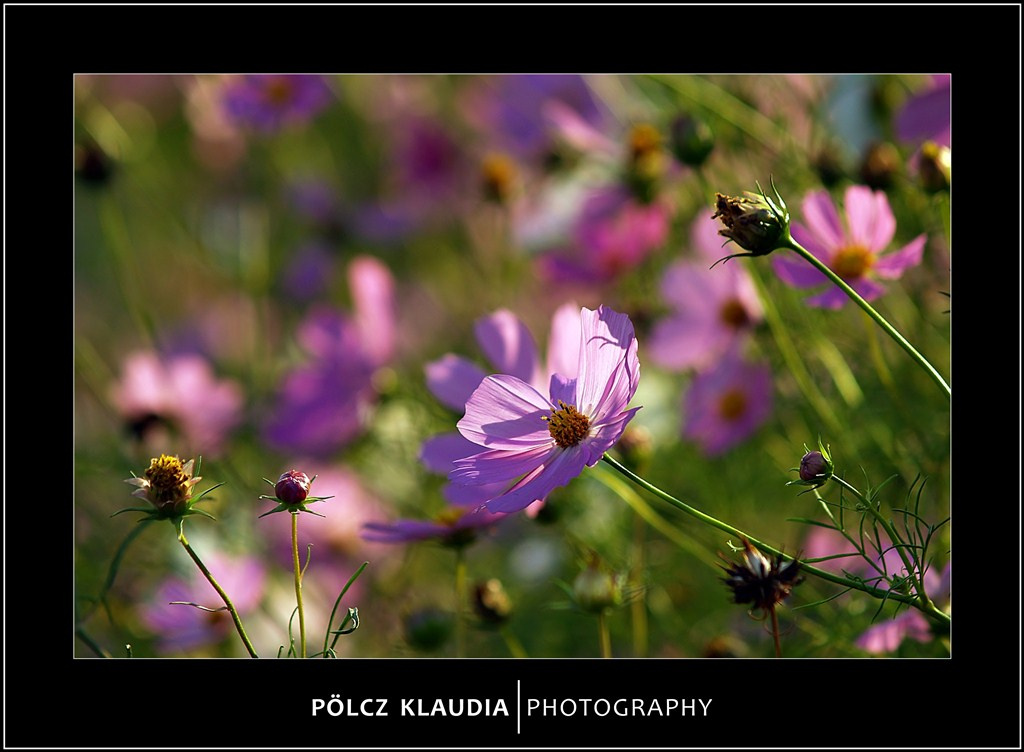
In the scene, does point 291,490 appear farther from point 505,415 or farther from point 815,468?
point 815,468

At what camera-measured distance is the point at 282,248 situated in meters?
1.60

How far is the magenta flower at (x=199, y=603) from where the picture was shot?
0.86m

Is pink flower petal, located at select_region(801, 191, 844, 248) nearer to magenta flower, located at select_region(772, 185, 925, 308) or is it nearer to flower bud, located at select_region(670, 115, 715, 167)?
magenta flower, located at select_region(772, 185, 925, 308)

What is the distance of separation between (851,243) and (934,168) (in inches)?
3.0

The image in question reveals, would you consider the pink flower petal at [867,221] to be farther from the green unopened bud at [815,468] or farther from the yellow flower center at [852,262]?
the green unopened bud at [815,468]

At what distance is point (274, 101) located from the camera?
111 cm

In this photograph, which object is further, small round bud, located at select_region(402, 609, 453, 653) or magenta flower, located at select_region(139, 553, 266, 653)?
magenta flower, located at select_region(139, 553, 266, 653)

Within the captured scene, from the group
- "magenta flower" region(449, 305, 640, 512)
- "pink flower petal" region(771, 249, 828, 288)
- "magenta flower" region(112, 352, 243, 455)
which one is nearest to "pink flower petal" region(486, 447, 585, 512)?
"magenta flower" region(449, 305, 640, 512)

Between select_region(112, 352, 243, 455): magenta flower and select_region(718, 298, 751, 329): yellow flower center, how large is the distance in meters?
0.58

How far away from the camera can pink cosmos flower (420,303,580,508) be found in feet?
2.10

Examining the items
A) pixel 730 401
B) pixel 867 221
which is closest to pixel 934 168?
pixel 867 221
